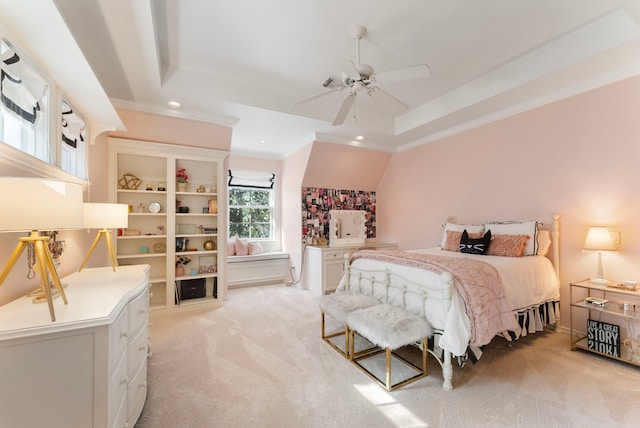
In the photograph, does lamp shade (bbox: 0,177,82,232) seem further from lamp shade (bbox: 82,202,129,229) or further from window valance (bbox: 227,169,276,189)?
window valance (bbox: 227,169,276,189)

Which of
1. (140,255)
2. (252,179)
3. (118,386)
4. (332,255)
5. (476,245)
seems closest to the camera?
(118,386)

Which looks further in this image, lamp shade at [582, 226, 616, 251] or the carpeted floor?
lamp shade at [582, 226, 616, 251]

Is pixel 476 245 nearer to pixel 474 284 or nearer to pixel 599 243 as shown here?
pixel 599 243

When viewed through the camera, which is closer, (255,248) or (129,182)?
(129,182)

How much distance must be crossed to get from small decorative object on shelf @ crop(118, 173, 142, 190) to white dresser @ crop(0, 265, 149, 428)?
2.54 meters

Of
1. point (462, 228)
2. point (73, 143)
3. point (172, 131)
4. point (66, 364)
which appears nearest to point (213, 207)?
point (172, 131)

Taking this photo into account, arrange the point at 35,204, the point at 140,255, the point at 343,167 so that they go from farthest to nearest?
the point at 343,167, the point at 140,255, the point at 35,204

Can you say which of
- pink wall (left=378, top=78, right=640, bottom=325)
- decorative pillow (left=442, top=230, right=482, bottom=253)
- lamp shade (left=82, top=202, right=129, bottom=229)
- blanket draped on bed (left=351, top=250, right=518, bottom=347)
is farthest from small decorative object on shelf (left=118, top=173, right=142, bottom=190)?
pink wall (left=378, top=78, right=640, bottom=325)

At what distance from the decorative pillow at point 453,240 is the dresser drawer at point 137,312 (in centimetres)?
353

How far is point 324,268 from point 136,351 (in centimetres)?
309

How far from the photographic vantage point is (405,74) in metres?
2.22

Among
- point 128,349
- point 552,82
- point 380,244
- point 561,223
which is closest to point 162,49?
point 128,349

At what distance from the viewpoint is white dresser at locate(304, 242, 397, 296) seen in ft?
14.8

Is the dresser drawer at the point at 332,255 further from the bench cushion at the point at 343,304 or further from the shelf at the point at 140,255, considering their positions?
the shelf at the point at 140,255
